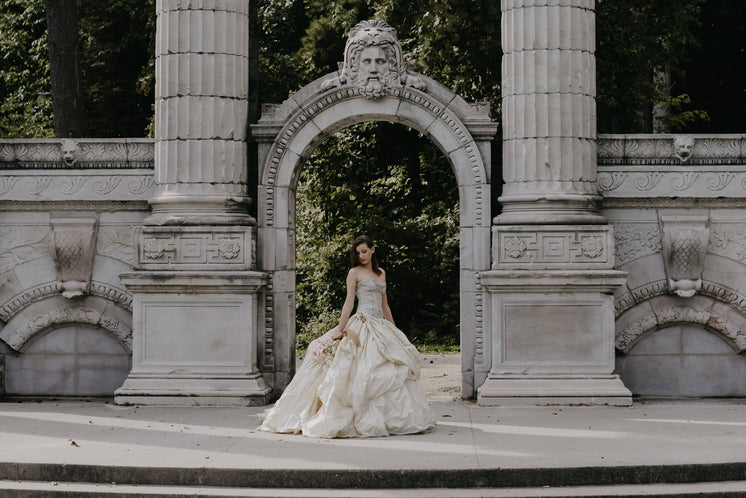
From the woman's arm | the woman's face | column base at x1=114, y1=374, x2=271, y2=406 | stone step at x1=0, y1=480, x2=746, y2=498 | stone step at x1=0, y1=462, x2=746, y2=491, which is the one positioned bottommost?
stone step at x1=0, y1=480, x2=746, y2=498

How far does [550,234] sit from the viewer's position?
40.4 feet

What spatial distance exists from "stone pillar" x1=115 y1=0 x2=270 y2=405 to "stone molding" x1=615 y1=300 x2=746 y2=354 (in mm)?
4113

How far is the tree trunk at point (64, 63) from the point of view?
1741 cm

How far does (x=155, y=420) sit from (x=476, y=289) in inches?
153

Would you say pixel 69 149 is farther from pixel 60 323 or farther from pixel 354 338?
pixel 354 338

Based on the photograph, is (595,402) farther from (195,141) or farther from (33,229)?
(33,229)

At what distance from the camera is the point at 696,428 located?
10.4 metres

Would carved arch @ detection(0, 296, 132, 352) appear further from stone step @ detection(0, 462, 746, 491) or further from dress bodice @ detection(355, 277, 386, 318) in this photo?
stone step @ detection(0, 462, 746, 491)

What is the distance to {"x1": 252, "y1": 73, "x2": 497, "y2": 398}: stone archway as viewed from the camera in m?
12.7

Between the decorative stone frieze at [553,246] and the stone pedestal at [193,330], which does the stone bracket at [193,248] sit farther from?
the decorative stone frieze at [553,246]

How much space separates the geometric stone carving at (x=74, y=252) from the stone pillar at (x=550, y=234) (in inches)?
183

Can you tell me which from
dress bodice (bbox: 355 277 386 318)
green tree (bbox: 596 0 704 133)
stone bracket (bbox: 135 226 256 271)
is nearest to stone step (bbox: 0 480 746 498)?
dress bodice (bbox: 355 277 386 318)

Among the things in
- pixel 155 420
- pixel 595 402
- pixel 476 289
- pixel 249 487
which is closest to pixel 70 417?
pixel 155 420

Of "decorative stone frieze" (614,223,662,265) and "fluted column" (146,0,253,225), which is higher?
"fluted column" (146,0,253,225)
